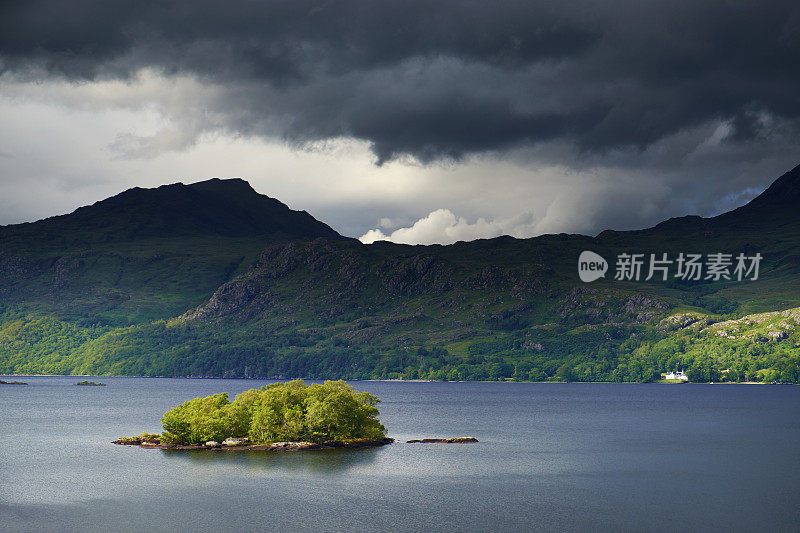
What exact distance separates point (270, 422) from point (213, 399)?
14336 mm

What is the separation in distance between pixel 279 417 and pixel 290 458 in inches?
711

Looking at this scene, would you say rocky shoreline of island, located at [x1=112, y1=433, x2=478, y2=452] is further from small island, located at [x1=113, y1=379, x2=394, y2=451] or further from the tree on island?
the tree on island

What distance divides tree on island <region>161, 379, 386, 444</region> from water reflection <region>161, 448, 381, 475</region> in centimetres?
648

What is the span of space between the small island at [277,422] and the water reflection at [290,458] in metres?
4.85

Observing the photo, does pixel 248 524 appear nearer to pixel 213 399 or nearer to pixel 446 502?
pixel 446 502

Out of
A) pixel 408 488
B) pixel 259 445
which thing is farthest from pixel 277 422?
pixel 408 488

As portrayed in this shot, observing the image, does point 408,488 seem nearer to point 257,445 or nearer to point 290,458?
point 290,458

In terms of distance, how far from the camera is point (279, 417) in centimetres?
16112

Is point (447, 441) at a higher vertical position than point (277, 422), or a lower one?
lower

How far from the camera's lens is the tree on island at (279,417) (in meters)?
159

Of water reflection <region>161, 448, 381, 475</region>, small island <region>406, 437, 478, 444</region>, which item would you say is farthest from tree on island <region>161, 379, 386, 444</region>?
small island <region>406, 437, 478, 444</region>

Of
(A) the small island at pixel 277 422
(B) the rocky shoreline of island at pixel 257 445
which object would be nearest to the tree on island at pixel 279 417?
(A) the small island at pixel 277 422

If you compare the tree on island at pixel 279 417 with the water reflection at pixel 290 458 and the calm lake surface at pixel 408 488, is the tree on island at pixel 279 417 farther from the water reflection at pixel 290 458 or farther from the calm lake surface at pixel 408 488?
the calm lake surface at pixel 408 488

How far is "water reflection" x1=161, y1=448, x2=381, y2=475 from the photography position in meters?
133
